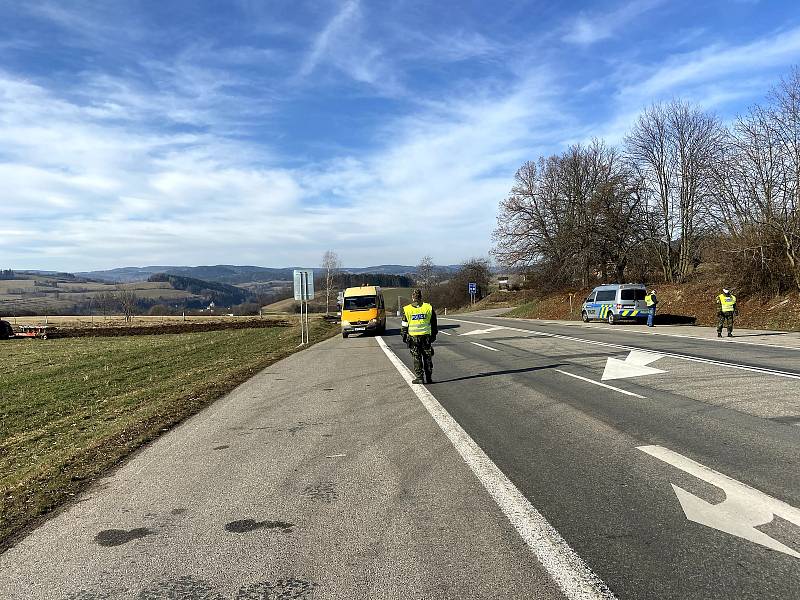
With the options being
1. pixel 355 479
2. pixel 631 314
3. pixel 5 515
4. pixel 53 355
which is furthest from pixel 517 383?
pixel 53 355

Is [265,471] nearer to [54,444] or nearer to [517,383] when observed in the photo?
[54,444]

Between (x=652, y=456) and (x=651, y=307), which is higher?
(x=651, y=307)

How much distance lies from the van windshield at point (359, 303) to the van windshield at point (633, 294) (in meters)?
13.1

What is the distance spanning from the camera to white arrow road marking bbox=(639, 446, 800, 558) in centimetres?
384

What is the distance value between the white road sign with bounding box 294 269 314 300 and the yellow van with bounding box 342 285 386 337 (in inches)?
122

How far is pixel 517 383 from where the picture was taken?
11.1 metres

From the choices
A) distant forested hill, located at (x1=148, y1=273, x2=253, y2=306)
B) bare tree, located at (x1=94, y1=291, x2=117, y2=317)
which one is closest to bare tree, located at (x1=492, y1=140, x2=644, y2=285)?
bare tree, located at (x1=94, y1=291, x2=117, y2=317)

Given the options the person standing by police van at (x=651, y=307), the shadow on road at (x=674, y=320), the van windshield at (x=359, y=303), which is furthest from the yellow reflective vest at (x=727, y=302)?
the van windshield at (x=359, y=303)

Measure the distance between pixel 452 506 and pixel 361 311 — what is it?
962 inches

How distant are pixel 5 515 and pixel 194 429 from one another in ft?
11.0

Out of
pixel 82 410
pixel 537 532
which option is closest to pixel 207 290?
pixel 82 410

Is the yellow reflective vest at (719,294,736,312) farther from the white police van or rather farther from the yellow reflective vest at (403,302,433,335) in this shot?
the yellow reflective vest at (403,302,433,335)

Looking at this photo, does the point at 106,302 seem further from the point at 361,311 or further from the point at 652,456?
the point at 652,456

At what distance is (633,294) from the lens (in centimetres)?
3003
